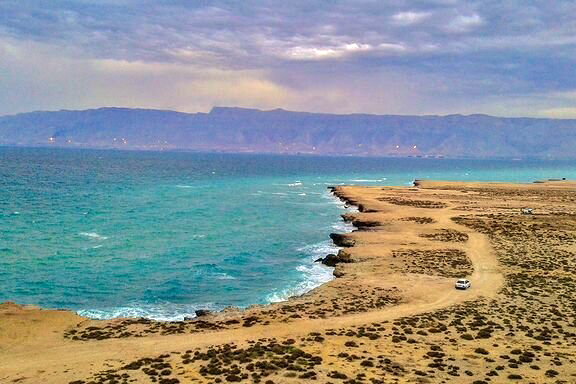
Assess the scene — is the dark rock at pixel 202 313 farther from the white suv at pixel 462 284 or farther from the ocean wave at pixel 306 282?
the white suv at pixel 462 284

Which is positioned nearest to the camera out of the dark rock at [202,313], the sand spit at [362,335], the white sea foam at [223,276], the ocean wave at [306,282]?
the sand spit at [362,335]

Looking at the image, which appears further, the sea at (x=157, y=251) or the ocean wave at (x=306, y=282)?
the ocean wave at (x=306, y=282)

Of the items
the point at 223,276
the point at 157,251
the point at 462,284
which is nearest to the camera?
the point at 462,284

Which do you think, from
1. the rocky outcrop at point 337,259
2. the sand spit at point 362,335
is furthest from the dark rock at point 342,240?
the sand spit at point 362,335

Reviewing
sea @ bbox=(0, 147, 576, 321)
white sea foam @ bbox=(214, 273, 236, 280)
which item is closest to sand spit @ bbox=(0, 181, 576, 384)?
sea @ bbox=(0, 147, 576, 321)

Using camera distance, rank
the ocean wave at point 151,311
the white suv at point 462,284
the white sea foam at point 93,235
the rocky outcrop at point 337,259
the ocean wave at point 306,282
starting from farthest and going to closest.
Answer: the white sea foam at point 93,235, the rocky outcrop at point 337,259, the ocean wave at point 306,282, the white suv at point 462,284, the ocean wave at point 151,311

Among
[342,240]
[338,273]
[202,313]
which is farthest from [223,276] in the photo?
[342,240]

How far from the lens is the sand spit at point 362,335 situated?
96.9ft

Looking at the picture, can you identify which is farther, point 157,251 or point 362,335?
point 157,251

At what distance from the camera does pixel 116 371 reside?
30.0m

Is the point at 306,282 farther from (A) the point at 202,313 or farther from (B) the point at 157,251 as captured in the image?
(B) the point at 157,251

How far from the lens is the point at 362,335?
3575cm

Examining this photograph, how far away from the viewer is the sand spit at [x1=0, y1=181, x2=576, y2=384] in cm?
2953

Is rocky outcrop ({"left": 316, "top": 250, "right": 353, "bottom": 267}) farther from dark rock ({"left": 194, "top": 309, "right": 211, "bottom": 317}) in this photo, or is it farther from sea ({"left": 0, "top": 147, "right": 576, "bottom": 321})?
dark rock ({"left": 194, "top": 309, "right": 211, "bottom": 317})
